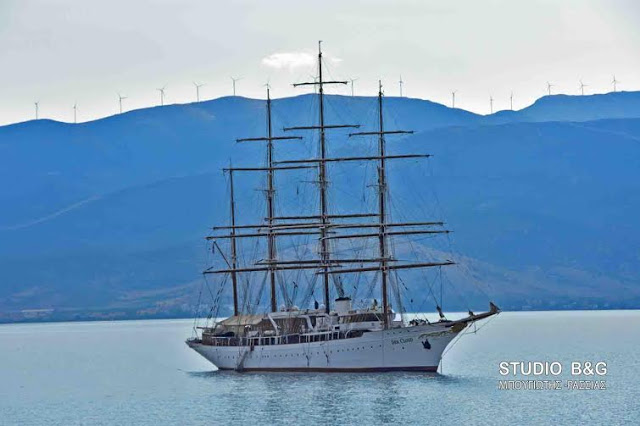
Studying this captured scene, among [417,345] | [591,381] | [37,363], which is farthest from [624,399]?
[37,363]

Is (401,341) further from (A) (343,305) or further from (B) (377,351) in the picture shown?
(A) (343,305)

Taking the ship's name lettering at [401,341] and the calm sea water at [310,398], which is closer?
the calm sea water at [310,398]

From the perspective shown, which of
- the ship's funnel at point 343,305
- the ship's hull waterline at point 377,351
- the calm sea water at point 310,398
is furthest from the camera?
the ship's funnel at point 343,305

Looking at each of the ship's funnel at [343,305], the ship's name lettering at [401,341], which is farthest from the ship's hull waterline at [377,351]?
the ship's funnel at [343,305]

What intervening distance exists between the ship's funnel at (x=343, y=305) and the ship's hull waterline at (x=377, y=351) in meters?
2.88

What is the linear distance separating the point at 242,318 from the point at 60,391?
59.2ft

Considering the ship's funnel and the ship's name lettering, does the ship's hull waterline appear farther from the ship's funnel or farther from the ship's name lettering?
the ship's funnel

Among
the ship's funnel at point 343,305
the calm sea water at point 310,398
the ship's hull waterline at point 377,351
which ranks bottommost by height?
the calm sea water at point 310,398

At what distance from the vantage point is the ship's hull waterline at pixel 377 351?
405 feet

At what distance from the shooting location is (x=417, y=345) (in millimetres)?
124812

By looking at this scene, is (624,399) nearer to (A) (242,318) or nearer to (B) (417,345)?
(B) (417,345)

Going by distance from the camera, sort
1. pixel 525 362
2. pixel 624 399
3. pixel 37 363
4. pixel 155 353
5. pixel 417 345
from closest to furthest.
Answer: pixel 624 399
pixel 417 345
pixel 525 362
pixel 37 363
pixel 155 353

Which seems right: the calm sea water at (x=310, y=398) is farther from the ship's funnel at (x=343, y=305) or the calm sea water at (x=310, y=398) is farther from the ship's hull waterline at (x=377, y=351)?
the ship's funnel at (x=343, y=305)

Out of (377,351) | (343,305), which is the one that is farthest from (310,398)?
(343,305)
